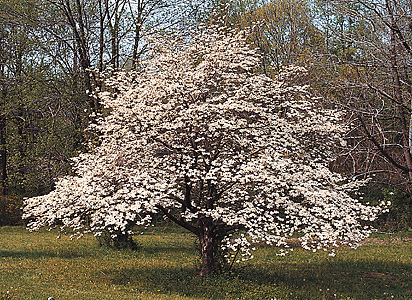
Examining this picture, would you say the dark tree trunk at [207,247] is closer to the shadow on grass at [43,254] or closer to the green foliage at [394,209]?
the shadow on grass at [43,254]

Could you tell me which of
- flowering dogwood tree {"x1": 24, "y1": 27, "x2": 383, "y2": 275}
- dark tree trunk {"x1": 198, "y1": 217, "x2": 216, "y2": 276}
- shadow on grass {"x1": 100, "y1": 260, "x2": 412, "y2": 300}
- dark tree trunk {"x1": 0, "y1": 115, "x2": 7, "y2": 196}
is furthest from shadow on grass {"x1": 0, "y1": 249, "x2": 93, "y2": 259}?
dark tree trunk {"x1": 0, "y1": 115, "x2": 7, "y2": 196}

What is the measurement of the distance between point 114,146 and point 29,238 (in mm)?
12040

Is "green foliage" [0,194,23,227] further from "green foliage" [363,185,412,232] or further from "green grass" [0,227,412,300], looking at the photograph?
"green foliage" [363,185,412,232]

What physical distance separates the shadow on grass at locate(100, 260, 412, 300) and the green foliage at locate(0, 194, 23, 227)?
15.0 metres

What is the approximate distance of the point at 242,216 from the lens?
845 cm

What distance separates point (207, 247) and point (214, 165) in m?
2.49

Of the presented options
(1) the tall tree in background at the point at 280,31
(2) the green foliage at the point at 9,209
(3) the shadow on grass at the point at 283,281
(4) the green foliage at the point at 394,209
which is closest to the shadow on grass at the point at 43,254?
Answer: (3) the shadow on grass at the point at 283,281

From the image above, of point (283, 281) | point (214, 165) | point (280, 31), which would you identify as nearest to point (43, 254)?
point (283, 281)

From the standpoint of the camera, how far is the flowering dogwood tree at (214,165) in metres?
8.63

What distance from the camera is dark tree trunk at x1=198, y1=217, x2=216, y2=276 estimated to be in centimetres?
1029

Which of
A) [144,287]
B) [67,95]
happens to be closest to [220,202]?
[144,287]

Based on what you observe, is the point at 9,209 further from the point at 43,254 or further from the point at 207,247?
the point at 207,247

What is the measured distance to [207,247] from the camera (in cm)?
1036

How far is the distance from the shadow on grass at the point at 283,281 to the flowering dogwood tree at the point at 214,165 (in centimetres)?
81
